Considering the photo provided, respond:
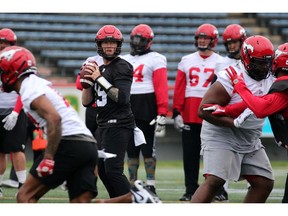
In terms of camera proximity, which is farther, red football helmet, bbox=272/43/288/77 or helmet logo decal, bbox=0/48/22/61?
red football helmet, bbox=272/43/288/77

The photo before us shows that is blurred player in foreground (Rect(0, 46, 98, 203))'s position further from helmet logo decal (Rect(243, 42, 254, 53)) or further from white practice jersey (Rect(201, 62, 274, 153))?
helmet logo decal (Rect(243, 42, 254, 53))

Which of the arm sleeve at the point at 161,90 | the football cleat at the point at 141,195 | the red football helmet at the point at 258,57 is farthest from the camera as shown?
the arm sleeve at the point at 161,90

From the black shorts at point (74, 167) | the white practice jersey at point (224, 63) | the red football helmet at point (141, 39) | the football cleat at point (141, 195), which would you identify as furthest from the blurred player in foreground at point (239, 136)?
the red football helmet at point (141, 39)

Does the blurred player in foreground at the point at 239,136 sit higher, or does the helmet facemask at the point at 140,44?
the helmet facemask at the point at 140,44

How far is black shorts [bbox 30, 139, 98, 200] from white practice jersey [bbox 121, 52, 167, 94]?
3802mm

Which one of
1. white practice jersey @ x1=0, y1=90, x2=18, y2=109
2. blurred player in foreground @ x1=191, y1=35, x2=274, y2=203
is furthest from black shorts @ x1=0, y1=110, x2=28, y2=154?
blurred player in foreground @ x1=191, y1=35, x2=274, y2=203

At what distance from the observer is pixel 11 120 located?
9.27 meters

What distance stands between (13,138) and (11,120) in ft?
1.25

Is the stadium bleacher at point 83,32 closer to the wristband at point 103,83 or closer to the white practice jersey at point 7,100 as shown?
the white practice jersey at point 7,100

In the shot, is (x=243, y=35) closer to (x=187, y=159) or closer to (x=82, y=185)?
(x=187, y=159)

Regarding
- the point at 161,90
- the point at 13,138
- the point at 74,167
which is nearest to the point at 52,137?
the point at 74,167

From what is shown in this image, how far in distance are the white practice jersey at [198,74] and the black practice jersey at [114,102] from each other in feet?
8.09

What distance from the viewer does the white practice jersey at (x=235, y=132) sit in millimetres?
6957

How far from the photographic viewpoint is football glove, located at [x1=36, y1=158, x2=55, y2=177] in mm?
5844
